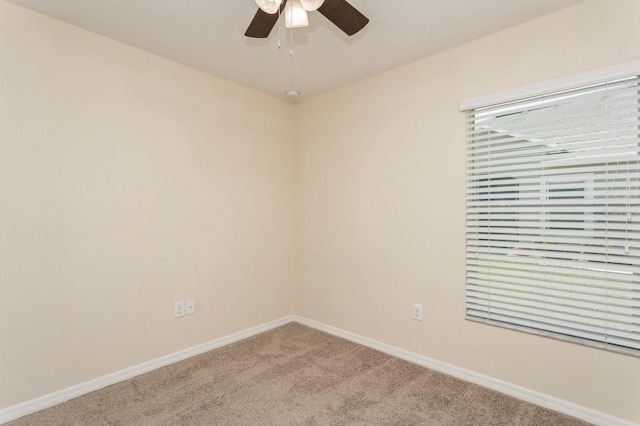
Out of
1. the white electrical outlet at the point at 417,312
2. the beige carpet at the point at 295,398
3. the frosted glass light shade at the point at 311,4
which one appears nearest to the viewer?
the frosted glass light shade at the point at 311,4

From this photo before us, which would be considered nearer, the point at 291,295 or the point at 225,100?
the point at 225,100

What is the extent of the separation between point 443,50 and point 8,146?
2.89 m

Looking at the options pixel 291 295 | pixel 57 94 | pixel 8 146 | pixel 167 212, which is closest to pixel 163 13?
→ pixel 57 94

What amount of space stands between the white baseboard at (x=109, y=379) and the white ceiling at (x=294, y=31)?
2.34 meters

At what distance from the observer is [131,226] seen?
2412 mm

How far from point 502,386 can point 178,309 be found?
7.95ft

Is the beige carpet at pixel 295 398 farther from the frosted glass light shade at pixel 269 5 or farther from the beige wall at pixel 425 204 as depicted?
the frosted glass light shade at pixel 269 5

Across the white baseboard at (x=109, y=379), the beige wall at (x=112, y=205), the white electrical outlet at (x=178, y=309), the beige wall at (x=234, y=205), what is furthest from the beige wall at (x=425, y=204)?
the white electrical outlet at (x=178, y=309)

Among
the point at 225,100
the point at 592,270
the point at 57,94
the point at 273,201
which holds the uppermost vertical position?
the point at 225,100

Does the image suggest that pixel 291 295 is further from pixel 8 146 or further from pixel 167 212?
pixel 8 146

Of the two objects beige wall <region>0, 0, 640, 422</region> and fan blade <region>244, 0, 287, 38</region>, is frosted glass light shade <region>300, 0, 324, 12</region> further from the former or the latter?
beige wall <region>0, 0, 640, 422</region>

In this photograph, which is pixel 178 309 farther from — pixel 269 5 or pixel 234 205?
pixel 269 5

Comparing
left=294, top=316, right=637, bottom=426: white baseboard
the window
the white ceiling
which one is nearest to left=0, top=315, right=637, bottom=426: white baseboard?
left=294, top=316, right=637, bottom=426: white baseboard

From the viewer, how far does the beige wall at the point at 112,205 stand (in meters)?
1.96
